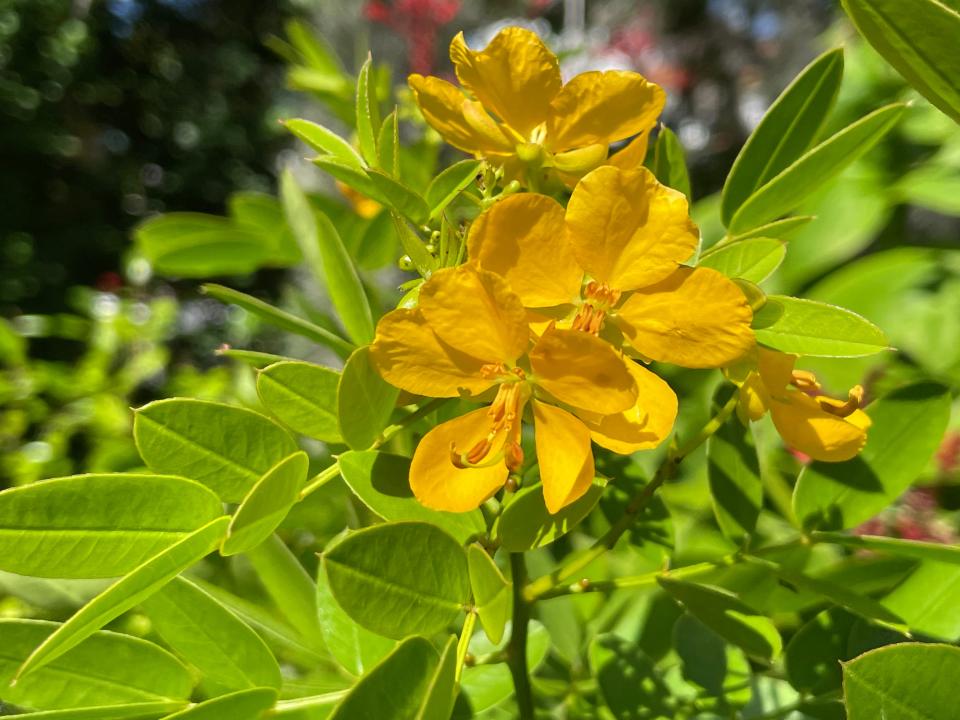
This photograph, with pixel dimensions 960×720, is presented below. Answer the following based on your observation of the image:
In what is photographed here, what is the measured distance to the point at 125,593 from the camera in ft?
1.26

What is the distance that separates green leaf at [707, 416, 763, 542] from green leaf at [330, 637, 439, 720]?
0.30 metres

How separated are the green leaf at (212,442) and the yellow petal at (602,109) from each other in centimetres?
26

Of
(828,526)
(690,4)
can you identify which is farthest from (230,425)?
(690,4)

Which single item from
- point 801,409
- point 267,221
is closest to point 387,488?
point 801,409

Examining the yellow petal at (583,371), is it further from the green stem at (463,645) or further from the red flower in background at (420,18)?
the red flower in background at (420,18)

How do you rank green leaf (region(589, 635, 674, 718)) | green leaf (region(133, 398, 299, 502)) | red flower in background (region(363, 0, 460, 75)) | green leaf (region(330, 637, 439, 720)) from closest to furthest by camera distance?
green leaf (region(330, 637, 439, 720)), green leaf (region(133, 398, 299, 502)), green leaf (region(589, 635, 674, 718)), red flower in background (region(363, 0, 460, 75))

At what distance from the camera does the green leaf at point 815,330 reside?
1.36ft

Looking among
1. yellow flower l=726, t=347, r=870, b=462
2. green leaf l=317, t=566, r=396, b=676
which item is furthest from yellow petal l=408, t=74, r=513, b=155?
green leaf l=317, t=566, r=396, b=676

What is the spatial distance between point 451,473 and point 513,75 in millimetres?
254

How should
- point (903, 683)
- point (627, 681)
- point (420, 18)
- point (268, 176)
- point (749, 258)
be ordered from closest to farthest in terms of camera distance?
point (903, 683) < point (749, 258) < point (627, 681) < point (420, 18) < point (268, 176)

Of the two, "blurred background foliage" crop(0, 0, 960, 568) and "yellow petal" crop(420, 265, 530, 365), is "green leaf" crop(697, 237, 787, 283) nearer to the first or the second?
"yellow petal" crop(420, 265, 530, 365)

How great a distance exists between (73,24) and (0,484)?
185 inches

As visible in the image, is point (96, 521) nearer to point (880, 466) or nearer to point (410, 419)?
point (410, 419)

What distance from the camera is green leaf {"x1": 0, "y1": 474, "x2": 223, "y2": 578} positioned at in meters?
0.40
